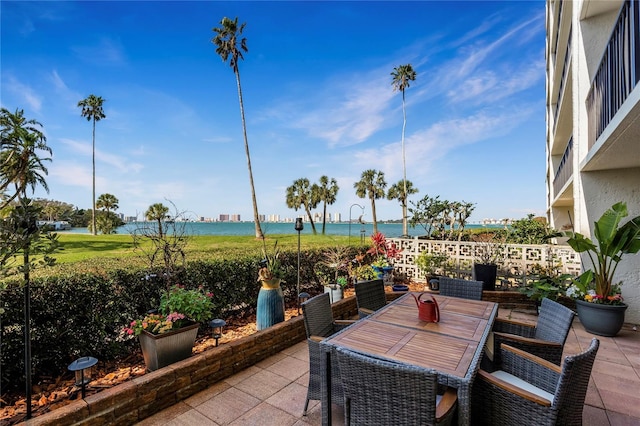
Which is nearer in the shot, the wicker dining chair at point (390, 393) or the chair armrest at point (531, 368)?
the wicker dining chair at point (390, 393)

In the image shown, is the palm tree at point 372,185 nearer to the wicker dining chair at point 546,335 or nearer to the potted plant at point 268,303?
the potted plant at point 268,303

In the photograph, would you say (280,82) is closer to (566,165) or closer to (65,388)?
(566,165)

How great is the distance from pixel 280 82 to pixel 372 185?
20.8m

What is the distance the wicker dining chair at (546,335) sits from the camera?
2.44m

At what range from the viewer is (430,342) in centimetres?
225

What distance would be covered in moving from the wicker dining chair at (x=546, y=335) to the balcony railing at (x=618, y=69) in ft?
7.75

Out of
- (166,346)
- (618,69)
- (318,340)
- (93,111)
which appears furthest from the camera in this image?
(93,111)

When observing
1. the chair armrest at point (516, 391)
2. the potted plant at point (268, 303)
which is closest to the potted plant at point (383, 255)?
the potted plant at point (268, 303)

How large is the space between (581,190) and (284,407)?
249 inches

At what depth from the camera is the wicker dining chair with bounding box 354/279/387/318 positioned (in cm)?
362

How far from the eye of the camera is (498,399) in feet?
5.90

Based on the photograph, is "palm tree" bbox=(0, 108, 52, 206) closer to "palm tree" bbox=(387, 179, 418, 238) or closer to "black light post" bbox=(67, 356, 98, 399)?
"black light post" bbox=(67, 356, 98, 399)

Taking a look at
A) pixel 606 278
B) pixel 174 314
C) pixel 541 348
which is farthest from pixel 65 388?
pixel 606 278

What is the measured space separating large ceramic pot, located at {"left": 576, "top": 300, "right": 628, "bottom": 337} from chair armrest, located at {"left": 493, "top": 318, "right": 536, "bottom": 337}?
8.47 ft
